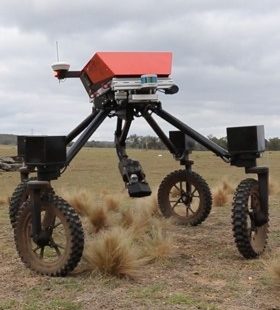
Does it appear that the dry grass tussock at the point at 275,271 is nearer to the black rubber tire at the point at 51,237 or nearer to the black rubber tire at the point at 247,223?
the black rubber tire at the point at 247,223

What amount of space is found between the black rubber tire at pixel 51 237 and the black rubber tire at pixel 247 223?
162 cm

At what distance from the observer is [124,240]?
18.5 feet

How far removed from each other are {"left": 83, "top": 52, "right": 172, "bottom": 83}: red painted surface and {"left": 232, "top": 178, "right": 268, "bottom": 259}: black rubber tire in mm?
1694

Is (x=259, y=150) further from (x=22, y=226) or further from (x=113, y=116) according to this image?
(x=22, y=226)

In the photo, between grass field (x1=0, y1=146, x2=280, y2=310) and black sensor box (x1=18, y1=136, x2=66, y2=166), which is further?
black sensor box (x1=18, y1=136, x2=66, y2=166)

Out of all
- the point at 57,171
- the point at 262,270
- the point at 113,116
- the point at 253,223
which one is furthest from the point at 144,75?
the point at 262,270

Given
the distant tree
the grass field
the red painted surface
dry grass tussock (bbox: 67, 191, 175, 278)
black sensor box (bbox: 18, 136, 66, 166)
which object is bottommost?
the grass field

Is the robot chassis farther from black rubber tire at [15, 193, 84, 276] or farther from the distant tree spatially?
the distant tree

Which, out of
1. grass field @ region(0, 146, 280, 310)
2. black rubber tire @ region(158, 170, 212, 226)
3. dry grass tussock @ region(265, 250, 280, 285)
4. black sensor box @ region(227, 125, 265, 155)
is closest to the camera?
grass field @ region(0, 146, 280, 310)

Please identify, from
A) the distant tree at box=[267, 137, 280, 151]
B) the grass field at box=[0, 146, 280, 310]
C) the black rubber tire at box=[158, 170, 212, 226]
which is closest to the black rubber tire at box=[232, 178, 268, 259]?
the grass field at box=[0, 146, 280, 310]

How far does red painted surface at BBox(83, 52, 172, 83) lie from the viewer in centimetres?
659

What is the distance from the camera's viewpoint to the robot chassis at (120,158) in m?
5.64

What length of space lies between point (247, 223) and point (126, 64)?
230cm

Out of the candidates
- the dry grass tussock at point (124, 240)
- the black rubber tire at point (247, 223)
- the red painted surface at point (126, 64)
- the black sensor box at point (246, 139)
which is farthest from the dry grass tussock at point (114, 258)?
the red painted surface at point (126, 64)
